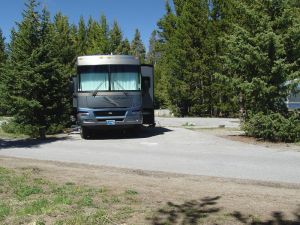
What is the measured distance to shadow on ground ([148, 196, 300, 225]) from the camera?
5887 millimetres

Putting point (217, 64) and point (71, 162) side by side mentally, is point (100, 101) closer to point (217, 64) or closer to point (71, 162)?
point (71, 162)

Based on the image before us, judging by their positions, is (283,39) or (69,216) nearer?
(69,216)

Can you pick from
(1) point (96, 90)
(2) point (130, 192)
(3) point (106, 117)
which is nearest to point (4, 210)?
(2) point (130, 192)

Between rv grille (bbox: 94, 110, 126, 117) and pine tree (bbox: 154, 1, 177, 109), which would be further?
pine tree (bbox: 154, 1, 177, 109)

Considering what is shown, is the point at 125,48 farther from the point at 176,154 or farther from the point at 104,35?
the point at 176,154

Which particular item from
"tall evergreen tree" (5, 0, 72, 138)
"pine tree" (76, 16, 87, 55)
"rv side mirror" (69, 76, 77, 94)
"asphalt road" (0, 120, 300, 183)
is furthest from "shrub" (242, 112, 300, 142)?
"pine tree" (76, 16, 87, 55)

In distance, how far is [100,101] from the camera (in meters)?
18.5

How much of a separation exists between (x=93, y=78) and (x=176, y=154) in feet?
20.2

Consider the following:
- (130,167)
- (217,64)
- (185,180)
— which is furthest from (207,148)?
(217,64)

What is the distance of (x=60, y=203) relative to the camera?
22.5 feet

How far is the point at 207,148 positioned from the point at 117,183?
7.14 metres

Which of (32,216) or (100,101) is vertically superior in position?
(100,101)

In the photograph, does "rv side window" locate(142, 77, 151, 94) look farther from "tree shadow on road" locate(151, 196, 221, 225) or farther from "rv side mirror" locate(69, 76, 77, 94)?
"tree shadow on road" locate(151, 196, 221, 225)

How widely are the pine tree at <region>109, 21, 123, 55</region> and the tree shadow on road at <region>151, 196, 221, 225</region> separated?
4109 cm
